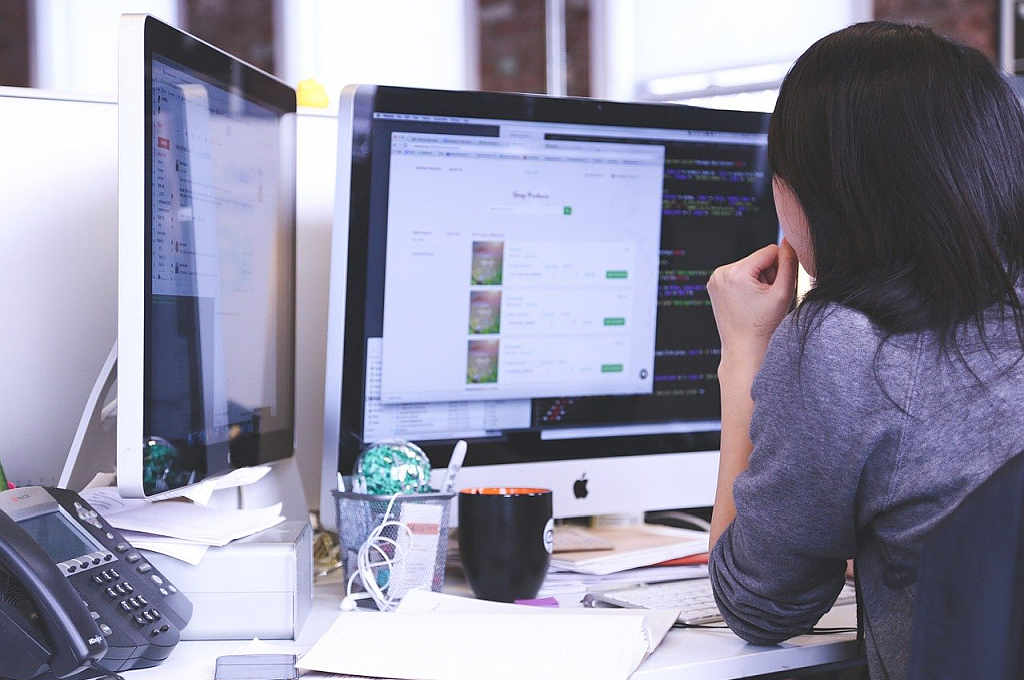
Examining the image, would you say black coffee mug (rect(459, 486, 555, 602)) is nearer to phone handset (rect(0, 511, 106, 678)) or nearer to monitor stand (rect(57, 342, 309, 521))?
monitor stand (rect(57, 342, 309, 521))

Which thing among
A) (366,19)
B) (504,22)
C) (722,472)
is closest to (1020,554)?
(722,472)

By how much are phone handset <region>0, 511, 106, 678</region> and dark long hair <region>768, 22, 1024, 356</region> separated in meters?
0.53

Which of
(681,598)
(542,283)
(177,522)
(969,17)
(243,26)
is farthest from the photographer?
(243,26)

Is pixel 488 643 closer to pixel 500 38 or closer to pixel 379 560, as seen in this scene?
pixel 379 560

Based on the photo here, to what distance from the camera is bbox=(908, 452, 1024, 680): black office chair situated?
1.78 feet

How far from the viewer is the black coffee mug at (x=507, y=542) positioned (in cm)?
102

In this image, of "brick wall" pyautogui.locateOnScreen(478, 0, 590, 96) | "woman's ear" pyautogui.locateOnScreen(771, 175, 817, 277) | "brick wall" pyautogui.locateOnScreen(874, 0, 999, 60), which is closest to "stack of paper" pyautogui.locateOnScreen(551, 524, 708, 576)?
"woman's ear" pyautogui.locateOnScreen(771, 175, 817, 277)

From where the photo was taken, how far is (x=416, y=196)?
111cm

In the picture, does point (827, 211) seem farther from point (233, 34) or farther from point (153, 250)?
point (233, 34)

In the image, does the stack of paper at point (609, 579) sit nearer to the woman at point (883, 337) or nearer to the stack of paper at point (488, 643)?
the stack of paper at point (488, 643)

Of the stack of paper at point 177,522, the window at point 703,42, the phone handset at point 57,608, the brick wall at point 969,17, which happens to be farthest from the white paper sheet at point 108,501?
the window at point 703,42

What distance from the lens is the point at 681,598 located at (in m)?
1.03

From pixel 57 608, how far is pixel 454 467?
450mm

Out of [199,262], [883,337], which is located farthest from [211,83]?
[883,337]
